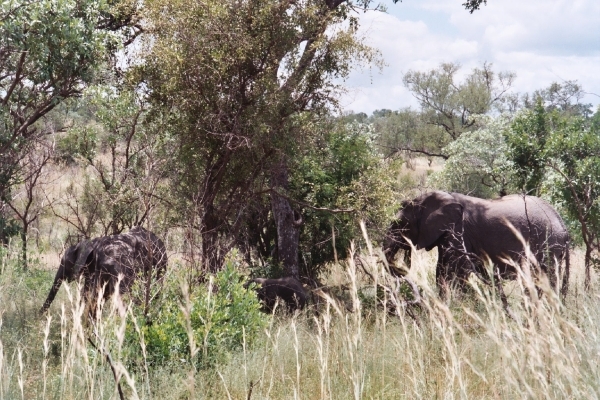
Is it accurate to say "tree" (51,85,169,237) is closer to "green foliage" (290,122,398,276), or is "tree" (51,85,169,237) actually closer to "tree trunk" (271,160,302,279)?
"tree trunk" (271,160,302,279)

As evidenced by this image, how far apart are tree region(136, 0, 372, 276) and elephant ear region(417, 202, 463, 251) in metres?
2.48

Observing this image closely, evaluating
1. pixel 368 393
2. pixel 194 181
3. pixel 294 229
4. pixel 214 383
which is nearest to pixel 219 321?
pixel 214 383

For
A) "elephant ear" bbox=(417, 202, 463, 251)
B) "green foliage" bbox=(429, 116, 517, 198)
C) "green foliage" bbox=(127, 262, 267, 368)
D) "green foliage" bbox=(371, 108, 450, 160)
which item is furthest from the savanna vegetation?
"green foliage" bbox=(371, 108, 450, 160)

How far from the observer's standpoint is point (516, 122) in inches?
446

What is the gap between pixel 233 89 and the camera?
8938mm

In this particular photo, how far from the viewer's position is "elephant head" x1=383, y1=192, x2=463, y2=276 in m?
10.7

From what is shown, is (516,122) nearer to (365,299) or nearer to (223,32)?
(365,299)

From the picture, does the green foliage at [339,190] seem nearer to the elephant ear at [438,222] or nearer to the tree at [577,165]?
the elephant ear at [438,222]

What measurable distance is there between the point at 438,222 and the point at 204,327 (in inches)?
231

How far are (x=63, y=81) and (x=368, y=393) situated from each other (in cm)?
568

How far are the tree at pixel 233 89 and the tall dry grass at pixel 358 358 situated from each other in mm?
2447

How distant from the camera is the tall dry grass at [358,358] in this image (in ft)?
9.00

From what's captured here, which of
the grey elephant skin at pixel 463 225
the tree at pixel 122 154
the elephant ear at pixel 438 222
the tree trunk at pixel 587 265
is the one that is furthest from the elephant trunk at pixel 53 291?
the tree trunk at pixel 587 265

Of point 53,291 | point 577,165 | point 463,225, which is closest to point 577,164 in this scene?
point 577,165
